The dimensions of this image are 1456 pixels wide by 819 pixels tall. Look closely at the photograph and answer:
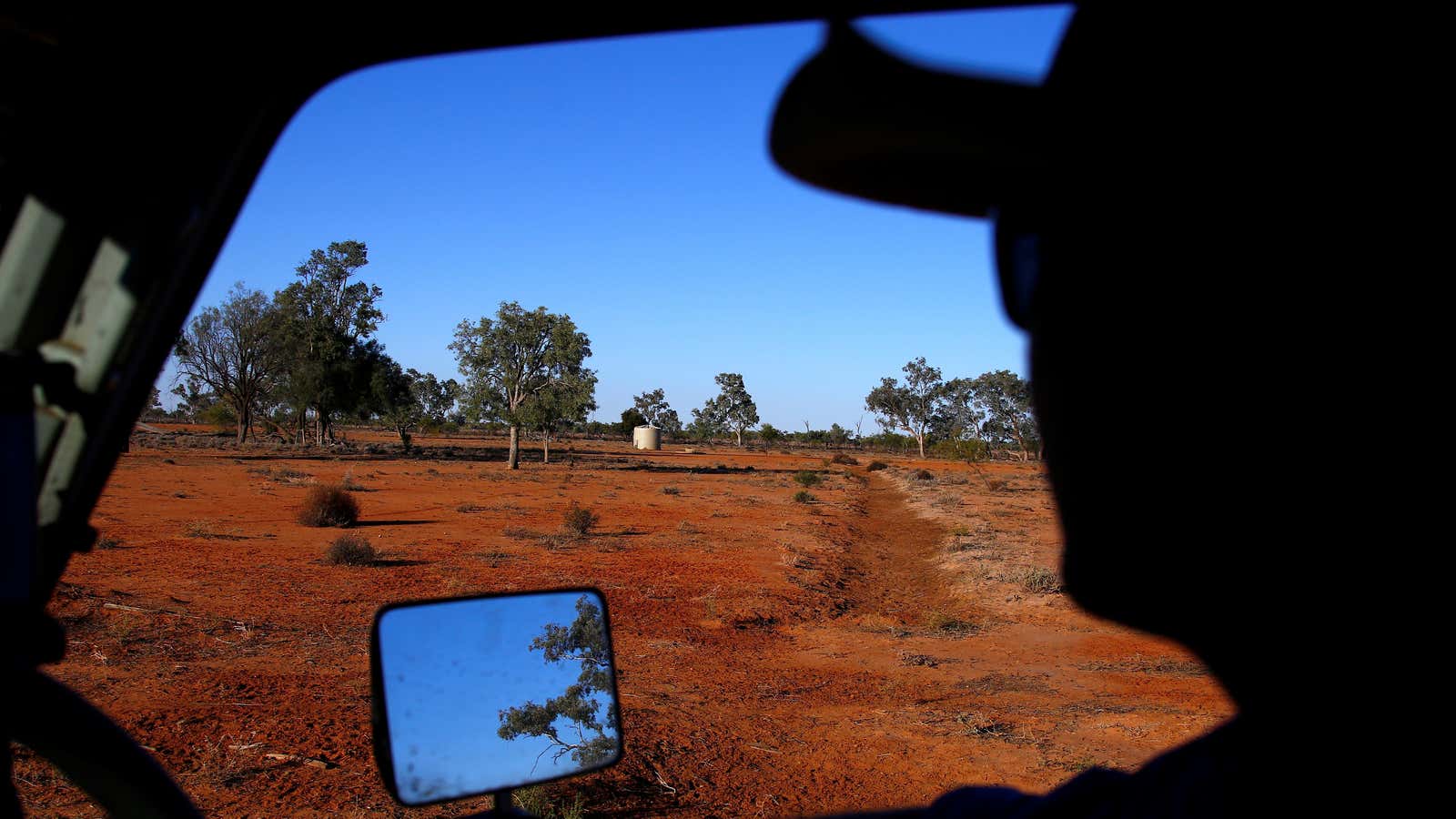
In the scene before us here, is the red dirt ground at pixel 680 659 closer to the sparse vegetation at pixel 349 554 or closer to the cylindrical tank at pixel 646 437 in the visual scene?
the sparse vegetation at pixel 349 554

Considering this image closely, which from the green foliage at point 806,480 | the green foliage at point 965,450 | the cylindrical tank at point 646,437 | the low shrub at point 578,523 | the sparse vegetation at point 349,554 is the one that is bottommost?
the sparse vegetation at point 349,554

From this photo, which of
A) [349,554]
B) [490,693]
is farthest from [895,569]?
[490,693]

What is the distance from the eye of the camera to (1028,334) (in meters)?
1.02

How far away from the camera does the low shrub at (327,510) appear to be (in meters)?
20.0

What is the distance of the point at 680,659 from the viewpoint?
10062 millimetres

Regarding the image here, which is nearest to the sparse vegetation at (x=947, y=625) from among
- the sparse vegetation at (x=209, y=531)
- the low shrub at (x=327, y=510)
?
the sparse vegetation at (x=209, y=531)

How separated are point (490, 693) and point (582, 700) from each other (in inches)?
9.3

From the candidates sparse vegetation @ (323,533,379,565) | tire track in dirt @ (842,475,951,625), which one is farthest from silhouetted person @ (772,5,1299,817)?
sparse vegetation @ (323,533,379,565)

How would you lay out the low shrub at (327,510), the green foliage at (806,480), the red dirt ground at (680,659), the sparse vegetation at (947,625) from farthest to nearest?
the green foliage at (806,480), the low shrub at (327,510), the sparse vegetation at (947,625), the red dirt ground at (680,659)

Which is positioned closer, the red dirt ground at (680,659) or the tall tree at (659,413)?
the red dirt ground at (680,659)

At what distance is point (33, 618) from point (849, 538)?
2226 cm

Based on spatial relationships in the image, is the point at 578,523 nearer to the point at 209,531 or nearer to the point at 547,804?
the point at 209,531

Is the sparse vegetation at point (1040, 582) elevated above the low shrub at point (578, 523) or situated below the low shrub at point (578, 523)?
below

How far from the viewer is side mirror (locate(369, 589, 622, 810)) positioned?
1.72m
